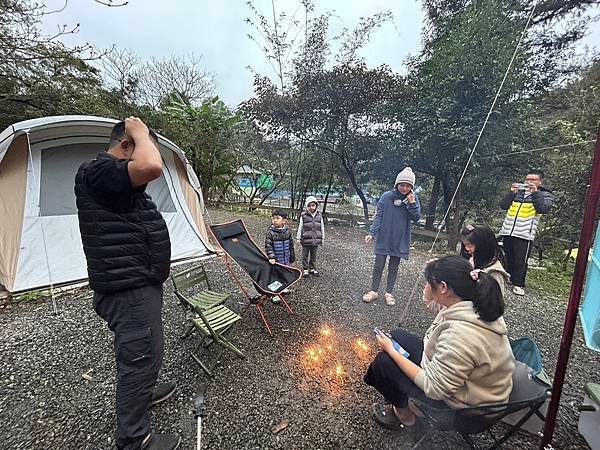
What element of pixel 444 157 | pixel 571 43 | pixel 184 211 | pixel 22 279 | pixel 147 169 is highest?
pixel 571 43

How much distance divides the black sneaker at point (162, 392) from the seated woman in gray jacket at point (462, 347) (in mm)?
1482

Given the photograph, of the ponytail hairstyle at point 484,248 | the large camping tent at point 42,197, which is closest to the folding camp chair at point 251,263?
the ponytail hairstyle at point 484,248

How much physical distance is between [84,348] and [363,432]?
2.33m

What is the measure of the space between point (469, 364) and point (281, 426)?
1176mm

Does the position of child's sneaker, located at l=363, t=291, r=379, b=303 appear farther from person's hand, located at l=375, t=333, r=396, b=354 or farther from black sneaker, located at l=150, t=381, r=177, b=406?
black sneaker, located at l=150, t=381, r=177, b=406

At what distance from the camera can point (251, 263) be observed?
3043mm

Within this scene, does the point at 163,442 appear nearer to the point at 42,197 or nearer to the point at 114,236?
the point at 114,236

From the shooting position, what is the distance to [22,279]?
3.13m

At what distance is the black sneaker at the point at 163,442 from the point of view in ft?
4.78

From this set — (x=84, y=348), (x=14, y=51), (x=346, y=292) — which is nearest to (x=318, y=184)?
(x=346, y=292)

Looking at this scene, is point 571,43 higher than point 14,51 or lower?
higher

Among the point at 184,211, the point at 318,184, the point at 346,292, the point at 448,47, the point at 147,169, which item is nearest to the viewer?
the point at 147,169

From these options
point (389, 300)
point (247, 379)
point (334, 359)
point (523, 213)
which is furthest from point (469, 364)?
point (523, 213)

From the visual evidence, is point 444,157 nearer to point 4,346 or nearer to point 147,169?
point 147,169
